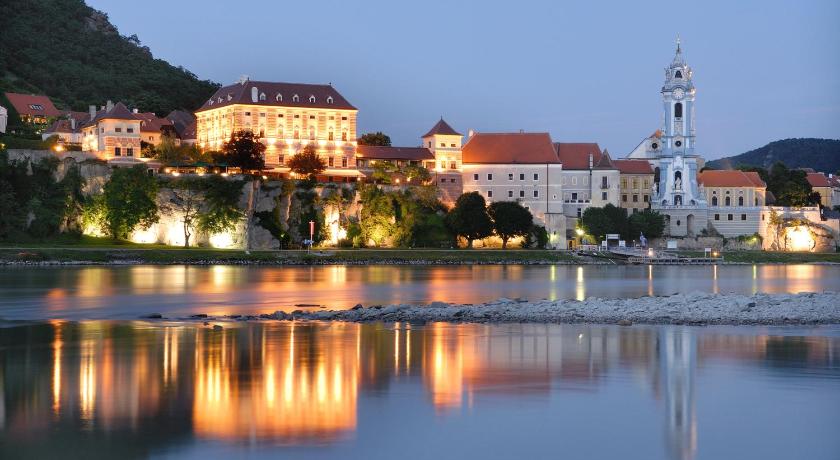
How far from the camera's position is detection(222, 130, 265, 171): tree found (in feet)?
241

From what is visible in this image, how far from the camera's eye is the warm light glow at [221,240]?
71062 mm

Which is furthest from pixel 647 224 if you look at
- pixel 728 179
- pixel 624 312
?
pixel 624 312

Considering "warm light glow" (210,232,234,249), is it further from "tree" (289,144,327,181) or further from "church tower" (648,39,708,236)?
"church tower" (648,39,708,236)

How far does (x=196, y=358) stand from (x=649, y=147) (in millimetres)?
81668

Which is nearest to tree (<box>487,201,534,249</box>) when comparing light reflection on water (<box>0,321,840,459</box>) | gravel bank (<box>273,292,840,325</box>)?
gravel bank (<box>273,292,840,325</box>)

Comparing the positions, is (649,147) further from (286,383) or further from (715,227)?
(286,383)

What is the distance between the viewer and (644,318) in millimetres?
28359

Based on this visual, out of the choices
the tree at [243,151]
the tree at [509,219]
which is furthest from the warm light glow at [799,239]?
the tree at [243,151]

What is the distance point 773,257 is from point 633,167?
15.0m

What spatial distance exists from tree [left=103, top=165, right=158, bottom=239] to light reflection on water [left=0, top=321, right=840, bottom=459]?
144ft

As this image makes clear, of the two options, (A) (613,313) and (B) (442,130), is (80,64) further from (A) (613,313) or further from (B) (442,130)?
(A) (613,313)

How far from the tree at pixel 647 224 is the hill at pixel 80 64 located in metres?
46.2

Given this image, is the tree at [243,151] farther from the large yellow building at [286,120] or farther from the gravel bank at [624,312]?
the gravel bank at [624,312]

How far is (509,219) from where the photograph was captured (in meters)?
75.2
